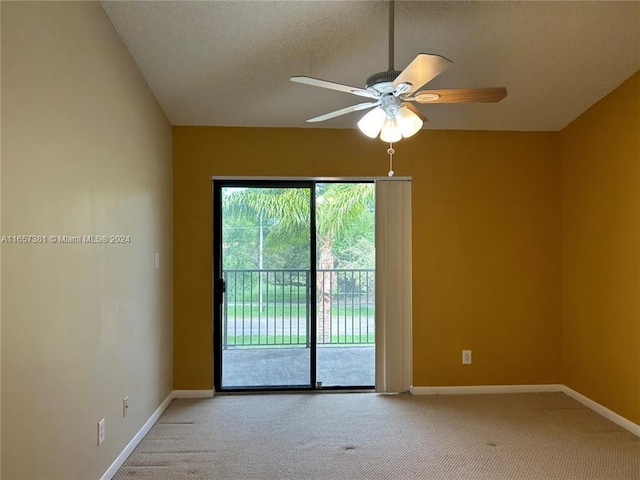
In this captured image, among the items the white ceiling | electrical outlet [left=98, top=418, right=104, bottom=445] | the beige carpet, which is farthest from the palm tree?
electrical outlet [left=98, top=418, right=104, bottom=445]

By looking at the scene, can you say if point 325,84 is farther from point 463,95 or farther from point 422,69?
point 463,95

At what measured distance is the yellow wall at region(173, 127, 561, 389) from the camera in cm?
320

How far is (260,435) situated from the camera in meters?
2.52

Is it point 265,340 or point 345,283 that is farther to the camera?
point 345,283

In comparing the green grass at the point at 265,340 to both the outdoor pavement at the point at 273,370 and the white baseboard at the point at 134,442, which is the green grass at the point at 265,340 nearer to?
the outdoor pavement at the point at 273,370

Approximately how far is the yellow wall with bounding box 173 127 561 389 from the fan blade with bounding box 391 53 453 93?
5.44 feet

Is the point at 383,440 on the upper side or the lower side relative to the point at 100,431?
lower

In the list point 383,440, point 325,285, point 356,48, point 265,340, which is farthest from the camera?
point 325,285

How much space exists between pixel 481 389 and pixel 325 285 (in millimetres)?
1625

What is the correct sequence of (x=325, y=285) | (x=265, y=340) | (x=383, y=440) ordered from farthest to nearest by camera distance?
(x=325, y=285), (x=265, y=340), (x=383, y=440)

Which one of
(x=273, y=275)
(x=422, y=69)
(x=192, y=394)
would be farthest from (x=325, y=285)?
(x=422, y=69)

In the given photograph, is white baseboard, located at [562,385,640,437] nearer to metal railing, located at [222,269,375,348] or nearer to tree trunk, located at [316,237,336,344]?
metal railing, located at [222,269,375,348]

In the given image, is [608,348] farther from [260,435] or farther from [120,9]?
[120,9]

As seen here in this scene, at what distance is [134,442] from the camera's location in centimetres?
236
